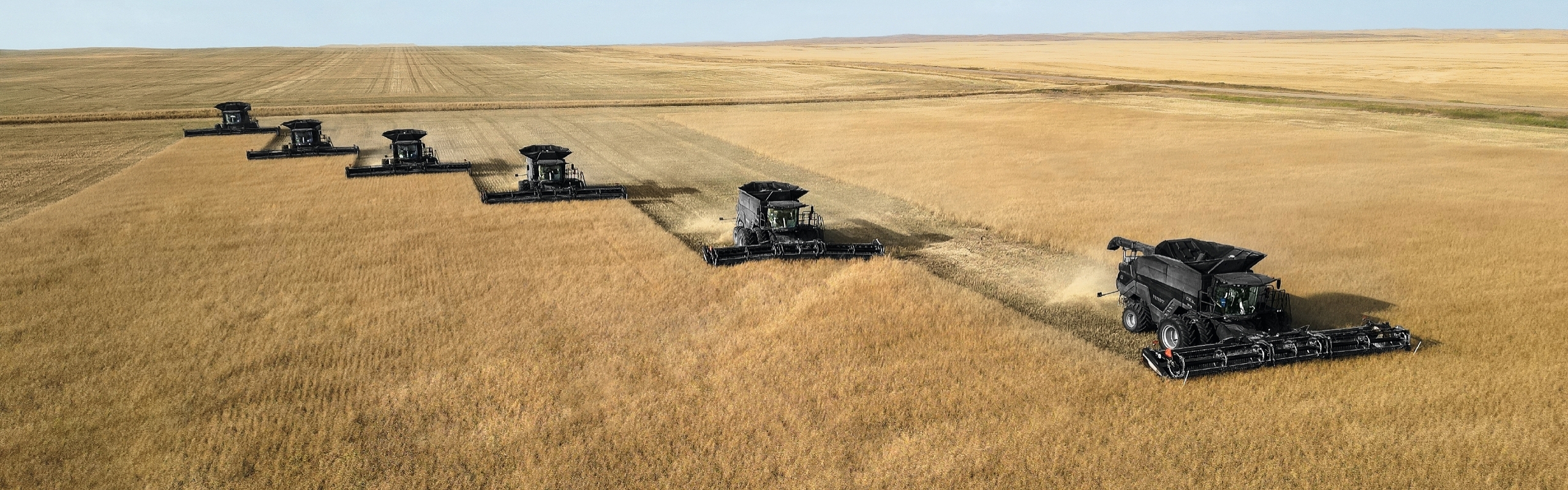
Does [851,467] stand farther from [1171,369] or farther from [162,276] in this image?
[162,276]

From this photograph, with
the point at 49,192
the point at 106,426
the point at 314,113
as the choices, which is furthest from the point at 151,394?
the point at 314,113

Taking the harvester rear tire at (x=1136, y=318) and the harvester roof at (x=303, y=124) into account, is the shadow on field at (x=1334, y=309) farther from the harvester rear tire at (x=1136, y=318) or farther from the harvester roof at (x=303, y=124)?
the harvester roof at (x=303, y=124)

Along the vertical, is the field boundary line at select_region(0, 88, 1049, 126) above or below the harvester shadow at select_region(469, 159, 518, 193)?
above

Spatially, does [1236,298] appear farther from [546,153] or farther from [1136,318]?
[546,153]

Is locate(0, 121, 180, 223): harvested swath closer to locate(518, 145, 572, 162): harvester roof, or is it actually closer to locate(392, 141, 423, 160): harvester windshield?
locate(392, 141, 423, 160): harvester windshield

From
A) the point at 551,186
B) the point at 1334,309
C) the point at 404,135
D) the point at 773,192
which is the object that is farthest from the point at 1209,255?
the point at 404,135

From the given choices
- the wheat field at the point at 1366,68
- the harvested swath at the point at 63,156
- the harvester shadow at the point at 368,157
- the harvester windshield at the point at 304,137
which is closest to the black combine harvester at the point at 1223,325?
the harvested swath at the point at 63,156

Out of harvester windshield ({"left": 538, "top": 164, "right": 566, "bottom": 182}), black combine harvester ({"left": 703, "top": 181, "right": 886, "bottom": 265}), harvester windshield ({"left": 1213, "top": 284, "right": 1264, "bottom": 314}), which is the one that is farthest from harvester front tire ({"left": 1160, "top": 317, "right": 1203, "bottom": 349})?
harvester windshield ({"left": 538, "top": 164, "right": 566, "bottom": 182})
